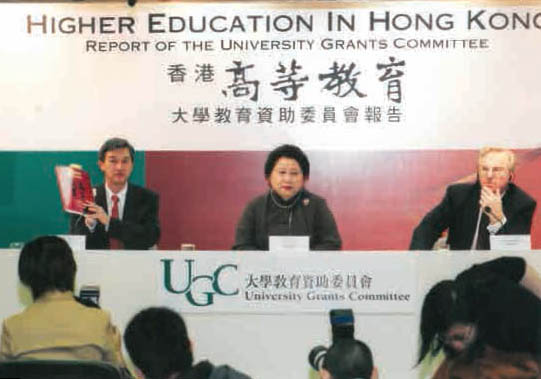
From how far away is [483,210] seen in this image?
11.2 feet

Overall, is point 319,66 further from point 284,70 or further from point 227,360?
point 227,360

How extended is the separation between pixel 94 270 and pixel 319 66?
3.88 ft

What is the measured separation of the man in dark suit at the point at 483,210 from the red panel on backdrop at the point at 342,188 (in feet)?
0.11

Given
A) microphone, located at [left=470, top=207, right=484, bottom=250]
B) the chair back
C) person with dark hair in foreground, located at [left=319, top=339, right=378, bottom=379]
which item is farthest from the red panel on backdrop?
the chair back

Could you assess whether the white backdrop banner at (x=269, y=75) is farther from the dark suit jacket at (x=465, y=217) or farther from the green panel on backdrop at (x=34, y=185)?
the dark suit jacket at (x=465, y=217)

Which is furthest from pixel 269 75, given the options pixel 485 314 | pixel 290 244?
pixel 485 314

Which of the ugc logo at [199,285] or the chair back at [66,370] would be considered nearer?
the chair back at [66,370]

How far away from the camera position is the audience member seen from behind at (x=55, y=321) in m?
3.45

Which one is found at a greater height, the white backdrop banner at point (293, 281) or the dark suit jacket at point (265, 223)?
the dark suit jacket at point (265, 223)

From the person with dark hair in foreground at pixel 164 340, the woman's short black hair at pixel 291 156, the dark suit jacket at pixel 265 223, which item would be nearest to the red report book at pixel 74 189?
the person with dark hair in foreground at pixel 164 340

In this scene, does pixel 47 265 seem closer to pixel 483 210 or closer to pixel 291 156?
pixel 291 156

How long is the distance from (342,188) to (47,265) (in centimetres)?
119

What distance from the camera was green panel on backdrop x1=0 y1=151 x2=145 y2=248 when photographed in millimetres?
3449

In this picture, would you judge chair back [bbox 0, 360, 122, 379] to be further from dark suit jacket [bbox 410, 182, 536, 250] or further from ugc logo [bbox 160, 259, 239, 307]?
dark suit jacket [bbox 410, 182, 536, 250]
